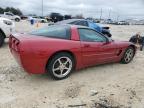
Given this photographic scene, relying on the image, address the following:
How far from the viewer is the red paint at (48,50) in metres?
4.18

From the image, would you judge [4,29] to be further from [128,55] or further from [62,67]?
[128,55]

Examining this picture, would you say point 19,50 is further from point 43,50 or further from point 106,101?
point 106,101

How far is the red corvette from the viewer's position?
4.23 m

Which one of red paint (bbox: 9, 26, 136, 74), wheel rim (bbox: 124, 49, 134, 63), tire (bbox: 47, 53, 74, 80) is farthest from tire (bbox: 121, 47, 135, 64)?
tire (bbox: 47, 53, 74, 80)

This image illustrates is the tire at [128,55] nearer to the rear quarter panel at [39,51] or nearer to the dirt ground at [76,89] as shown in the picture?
the dirt ground at [76,89]

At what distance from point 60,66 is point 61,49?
0.41 m

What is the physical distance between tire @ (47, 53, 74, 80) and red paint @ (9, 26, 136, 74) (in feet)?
0.41

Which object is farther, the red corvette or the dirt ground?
the red corvette

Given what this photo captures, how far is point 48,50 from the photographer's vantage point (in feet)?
14.3

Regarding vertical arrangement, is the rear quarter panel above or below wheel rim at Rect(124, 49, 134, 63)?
above

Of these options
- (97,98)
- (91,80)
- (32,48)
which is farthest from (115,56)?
(32,48)

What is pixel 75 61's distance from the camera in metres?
4.94

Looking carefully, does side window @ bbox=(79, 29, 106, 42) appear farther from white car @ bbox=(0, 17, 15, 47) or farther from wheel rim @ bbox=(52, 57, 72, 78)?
white car @ bbox=(0, 17, 15, 47)

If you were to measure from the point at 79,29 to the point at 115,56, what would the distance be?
1.50 metres
